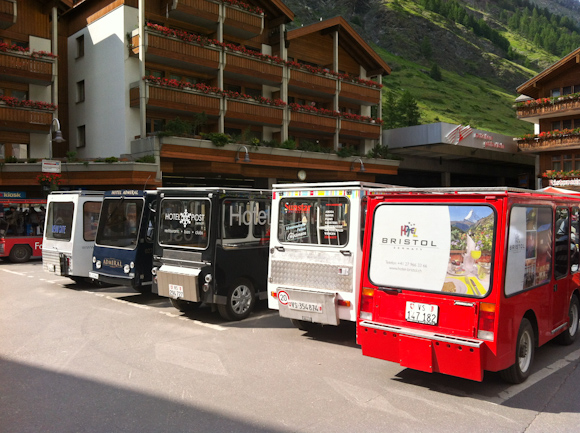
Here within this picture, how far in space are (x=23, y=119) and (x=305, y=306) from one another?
2454 centimetres

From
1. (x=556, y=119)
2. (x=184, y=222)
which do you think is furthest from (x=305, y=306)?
(x=556, y=119)

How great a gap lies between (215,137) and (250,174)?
3.92 m

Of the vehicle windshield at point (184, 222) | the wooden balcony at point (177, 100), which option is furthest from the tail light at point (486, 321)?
the wooden balcony at point (177, 100)

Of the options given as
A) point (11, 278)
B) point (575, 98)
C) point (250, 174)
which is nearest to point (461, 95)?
point (575, 98)

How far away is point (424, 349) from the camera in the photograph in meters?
6.07

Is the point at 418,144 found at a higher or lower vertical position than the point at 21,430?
higher

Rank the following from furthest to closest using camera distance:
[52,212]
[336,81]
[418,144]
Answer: [418,144], [336,81], [52,212]

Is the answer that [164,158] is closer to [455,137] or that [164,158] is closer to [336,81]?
[336,81]

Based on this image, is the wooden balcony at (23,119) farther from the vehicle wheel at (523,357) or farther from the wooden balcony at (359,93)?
the vehicle wheel at (523,357)

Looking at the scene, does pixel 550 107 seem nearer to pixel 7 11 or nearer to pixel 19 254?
pixel 7 11

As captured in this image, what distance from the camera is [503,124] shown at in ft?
345

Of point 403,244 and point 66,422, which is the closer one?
point 66,422

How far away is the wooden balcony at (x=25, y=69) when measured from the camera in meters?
27.2

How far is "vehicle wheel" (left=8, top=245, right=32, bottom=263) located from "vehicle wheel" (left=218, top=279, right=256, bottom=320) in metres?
14.7
